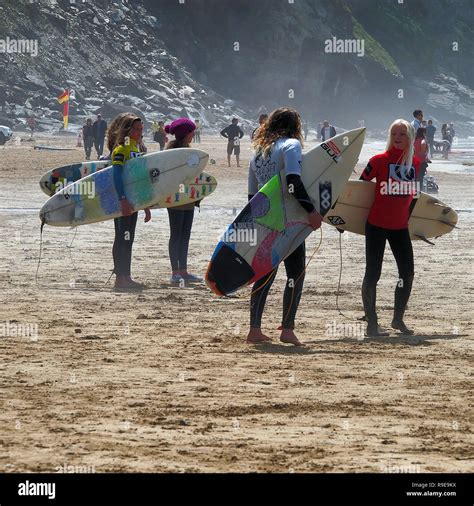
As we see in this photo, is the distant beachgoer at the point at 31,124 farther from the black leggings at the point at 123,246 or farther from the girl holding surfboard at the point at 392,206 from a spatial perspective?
the girl holding surfboard at the point at 392,206

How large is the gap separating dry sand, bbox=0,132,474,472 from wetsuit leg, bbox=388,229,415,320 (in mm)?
288

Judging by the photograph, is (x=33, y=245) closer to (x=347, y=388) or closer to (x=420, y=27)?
(x=347, y=388)

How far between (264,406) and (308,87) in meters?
88.9

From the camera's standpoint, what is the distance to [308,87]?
9419 cm

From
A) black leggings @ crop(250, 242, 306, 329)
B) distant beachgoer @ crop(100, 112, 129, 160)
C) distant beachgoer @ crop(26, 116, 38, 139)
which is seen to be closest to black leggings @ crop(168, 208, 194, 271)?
distant beachgoer @ crop(100, 112, 129, 160)

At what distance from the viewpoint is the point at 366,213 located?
9516 mm

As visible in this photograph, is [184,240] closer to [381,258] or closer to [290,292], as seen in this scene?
[381,258]

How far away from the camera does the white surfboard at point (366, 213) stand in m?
9.38

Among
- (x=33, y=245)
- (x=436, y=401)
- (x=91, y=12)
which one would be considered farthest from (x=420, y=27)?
(x=436, y=401)

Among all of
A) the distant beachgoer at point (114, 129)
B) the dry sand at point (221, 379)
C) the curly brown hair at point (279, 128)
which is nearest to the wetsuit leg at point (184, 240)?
the dry sand at point (221, 379)

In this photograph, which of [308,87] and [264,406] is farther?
[308,87]

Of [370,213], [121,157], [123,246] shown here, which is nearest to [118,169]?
[121,157]

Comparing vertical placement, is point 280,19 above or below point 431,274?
above

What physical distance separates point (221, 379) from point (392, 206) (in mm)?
2387
